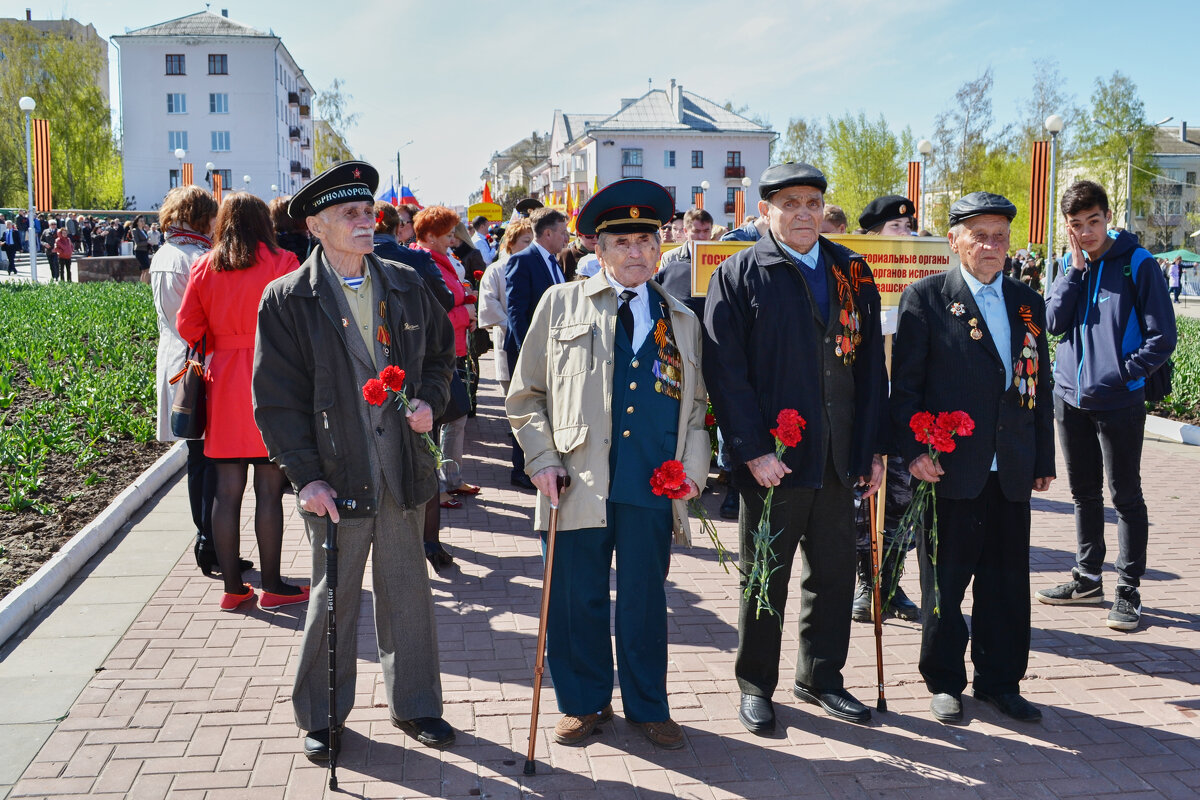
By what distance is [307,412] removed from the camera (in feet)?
12.3

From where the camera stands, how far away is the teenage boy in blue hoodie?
5.09m

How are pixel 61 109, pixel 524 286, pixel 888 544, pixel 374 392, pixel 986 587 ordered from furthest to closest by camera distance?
pixel 61 109, pixel 524 286, pixel 888 544, pixel 986 587, pixel 374 392

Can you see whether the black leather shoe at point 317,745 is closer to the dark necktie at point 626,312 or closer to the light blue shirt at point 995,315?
the dark necktie at point 626,312

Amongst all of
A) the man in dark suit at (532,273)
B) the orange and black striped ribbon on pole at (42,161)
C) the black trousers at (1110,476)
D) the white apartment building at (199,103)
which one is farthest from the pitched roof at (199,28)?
the black trousers at (1110,476)

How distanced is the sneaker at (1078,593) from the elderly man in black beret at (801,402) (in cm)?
201

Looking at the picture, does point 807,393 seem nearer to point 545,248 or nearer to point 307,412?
point 307,412

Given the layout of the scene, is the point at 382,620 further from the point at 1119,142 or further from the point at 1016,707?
the point at 1119,142

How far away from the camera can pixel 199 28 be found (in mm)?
68750

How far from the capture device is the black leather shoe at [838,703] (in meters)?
4.07

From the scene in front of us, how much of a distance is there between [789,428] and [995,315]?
1.14m

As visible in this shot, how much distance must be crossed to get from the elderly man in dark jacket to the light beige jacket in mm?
381

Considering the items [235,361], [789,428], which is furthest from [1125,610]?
[235,361]

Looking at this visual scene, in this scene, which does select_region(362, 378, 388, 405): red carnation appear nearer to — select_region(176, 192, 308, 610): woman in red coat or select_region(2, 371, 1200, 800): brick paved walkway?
select_region(2, 371, 1200, 800): brick paved walkway

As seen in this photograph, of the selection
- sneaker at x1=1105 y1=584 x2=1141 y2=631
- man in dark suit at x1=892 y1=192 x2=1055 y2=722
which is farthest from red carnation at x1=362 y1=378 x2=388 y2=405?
sneaker at x1=1105 y1=584 x2=1141 y2=631
